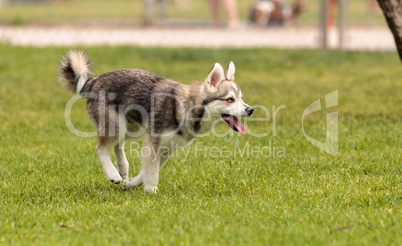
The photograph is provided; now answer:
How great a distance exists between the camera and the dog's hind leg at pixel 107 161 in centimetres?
631

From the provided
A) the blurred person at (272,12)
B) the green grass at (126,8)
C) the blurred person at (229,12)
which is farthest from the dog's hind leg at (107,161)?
the green grass at (126,8)

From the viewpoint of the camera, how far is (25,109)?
10.6 meters

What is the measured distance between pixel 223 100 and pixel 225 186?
2.90 ft

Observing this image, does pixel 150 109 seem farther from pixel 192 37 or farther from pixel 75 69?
pixel 192 37

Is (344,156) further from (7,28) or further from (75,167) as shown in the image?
(7,28)

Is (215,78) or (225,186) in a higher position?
(215,78)

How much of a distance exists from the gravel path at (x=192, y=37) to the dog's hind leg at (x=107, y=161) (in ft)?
36.6

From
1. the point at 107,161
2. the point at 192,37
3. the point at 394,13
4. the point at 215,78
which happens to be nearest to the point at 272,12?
the point at 192,37

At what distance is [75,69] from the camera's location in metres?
6.68

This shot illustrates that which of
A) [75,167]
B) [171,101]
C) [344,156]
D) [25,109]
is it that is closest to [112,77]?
[171,101]

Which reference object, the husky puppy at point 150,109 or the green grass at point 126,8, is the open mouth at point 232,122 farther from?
the green grass at point 126,8

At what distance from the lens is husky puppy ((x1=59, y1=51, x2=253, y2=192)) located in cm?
612

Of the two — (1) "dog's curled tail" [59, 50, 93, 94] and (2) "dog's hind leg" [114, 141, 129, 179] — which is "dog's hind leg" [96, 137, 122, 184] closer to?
(2) "dog's hind leg" [114, 141, 129, 179]

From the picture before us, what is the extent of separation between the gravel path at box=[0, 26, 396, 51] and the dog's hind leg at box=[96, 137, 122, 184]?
1114 centimetres
